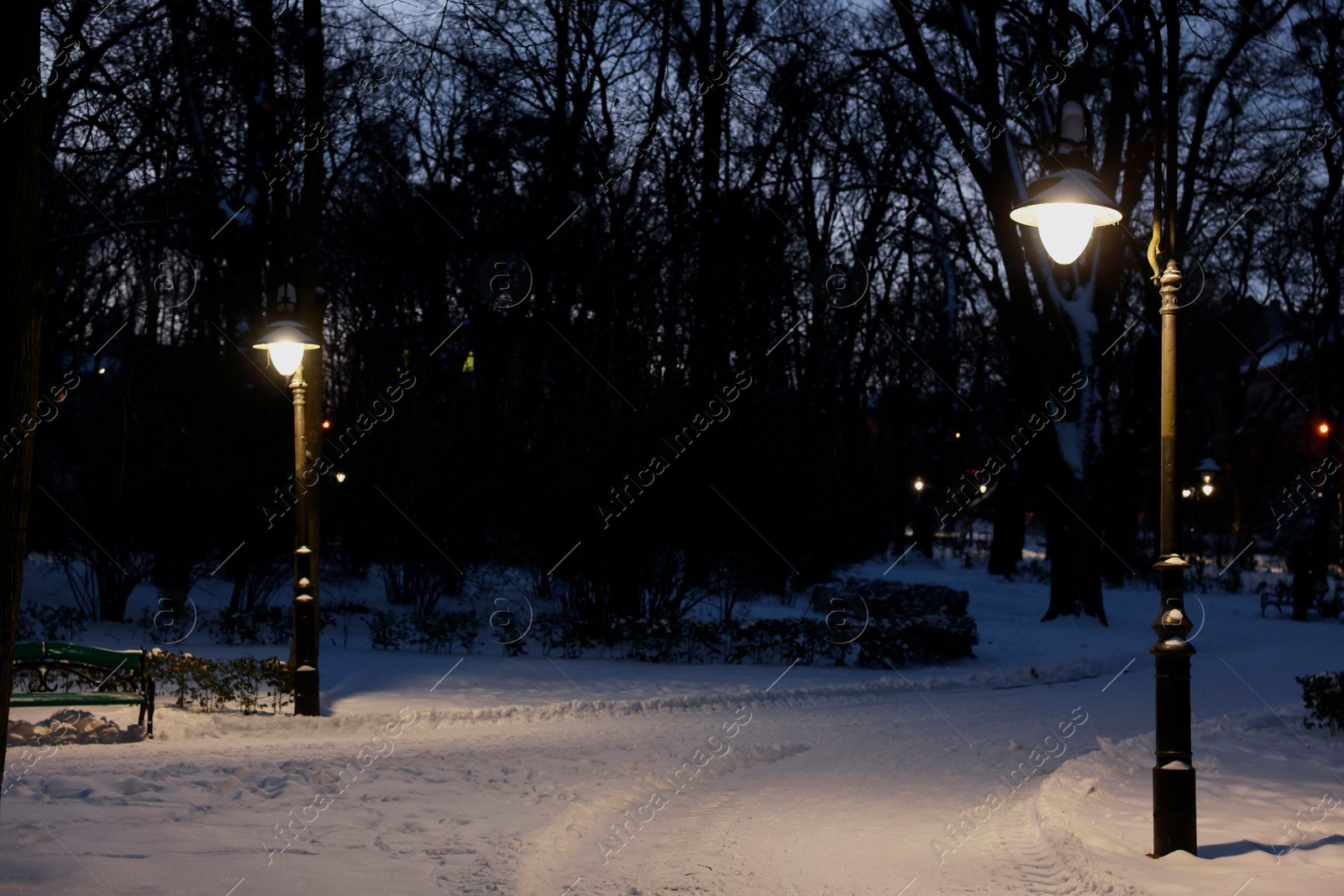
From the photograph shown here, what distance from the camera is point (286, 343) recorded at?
11695 millimetres

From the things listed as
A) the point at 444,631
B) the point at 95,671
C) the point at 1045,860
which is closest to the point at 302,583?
the point at 95,671

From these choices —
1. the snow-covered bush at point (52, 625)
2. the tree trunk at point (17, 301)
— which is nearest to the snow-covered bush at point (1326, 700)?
the tree trunk at point (17, 301)

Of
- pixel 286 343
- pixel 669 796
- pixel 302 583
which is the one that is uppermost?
pixel 286 343

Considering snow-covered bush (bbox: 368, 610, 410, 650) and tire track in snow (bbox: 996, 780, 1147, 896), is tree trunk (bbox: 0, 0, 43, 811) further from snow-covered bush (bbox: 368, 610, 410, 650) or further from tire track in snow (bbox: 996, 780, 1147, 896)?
snow-covered bush (bbox: 368, 610, 410, 650)

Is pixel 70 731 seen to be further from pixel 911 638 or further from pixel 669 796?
pixel 911 638

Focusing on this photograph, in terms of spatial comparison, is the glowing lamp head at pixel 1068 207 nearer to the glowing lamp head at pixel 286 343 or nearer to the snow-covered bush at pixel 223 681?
the glowing lamp head at pixel 286 343

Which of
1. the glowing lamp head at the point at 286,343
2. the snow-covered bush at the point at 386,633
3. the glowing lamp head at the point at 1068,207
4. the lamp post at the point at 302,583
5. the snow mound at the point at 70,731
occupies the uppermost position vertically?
the glowing lamp head at the point at 1068,207

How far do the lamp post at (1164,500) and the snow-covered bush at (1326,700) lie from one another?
5.30m

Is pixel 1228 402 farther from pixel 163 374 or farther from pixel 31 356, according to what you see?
pixel 31 356

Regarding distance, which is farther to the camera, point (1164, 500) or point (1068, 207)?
point (1164, 500)

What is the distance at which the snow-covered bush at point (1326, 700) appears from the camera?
1134cm

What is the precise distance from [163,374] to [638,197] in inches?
452

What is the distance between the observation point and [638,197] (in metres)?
28.1

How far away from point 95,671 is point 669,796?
21.3ft
